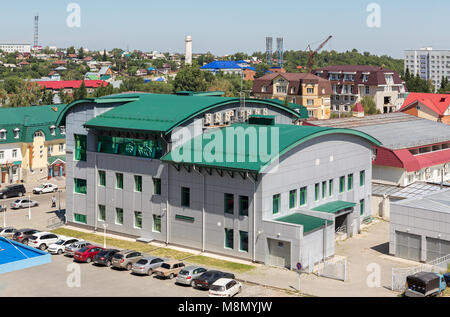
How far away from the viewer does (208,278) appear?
41406 mm

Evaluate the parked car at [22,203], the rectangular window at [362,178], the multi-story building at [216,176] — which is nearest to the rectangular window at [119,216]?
the multi-story building at [216,176]

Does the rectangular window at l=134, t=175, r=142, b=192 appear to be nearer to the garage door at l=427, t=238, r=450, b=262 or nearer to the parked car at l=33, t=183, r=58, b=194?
the garage door at l=427, t=238, r=450, b=262

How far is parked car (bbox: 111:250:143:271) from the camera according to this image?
151ft

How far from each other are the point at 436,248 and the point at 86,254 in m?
26.7

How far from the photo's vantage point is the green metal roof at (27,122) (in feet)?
265

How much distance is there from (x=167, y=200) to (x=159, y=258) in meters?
7.76

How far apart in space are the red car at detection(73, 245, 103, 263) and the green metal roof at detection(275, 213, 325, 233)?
47.2 feet

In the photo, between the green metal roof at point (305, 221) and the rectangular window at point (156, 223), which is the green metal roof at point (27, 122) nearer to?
the rectangular window at point (156, 223)

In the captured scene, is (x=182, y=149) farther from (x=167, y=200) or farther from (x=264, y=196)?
(x=264, y=196)

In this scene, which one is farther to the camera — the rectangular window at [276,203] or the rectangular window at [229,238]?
the rectangular window at [229,238]

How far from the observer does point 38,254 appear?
27109 mm

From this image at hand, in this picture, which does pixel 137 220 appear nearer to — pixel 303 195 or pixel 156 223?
pixel 156 223

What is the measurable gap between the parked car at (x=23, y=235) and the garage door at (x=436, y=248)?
108 ft

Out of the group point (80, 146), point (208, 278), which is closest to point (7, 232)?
point (80, 146)
